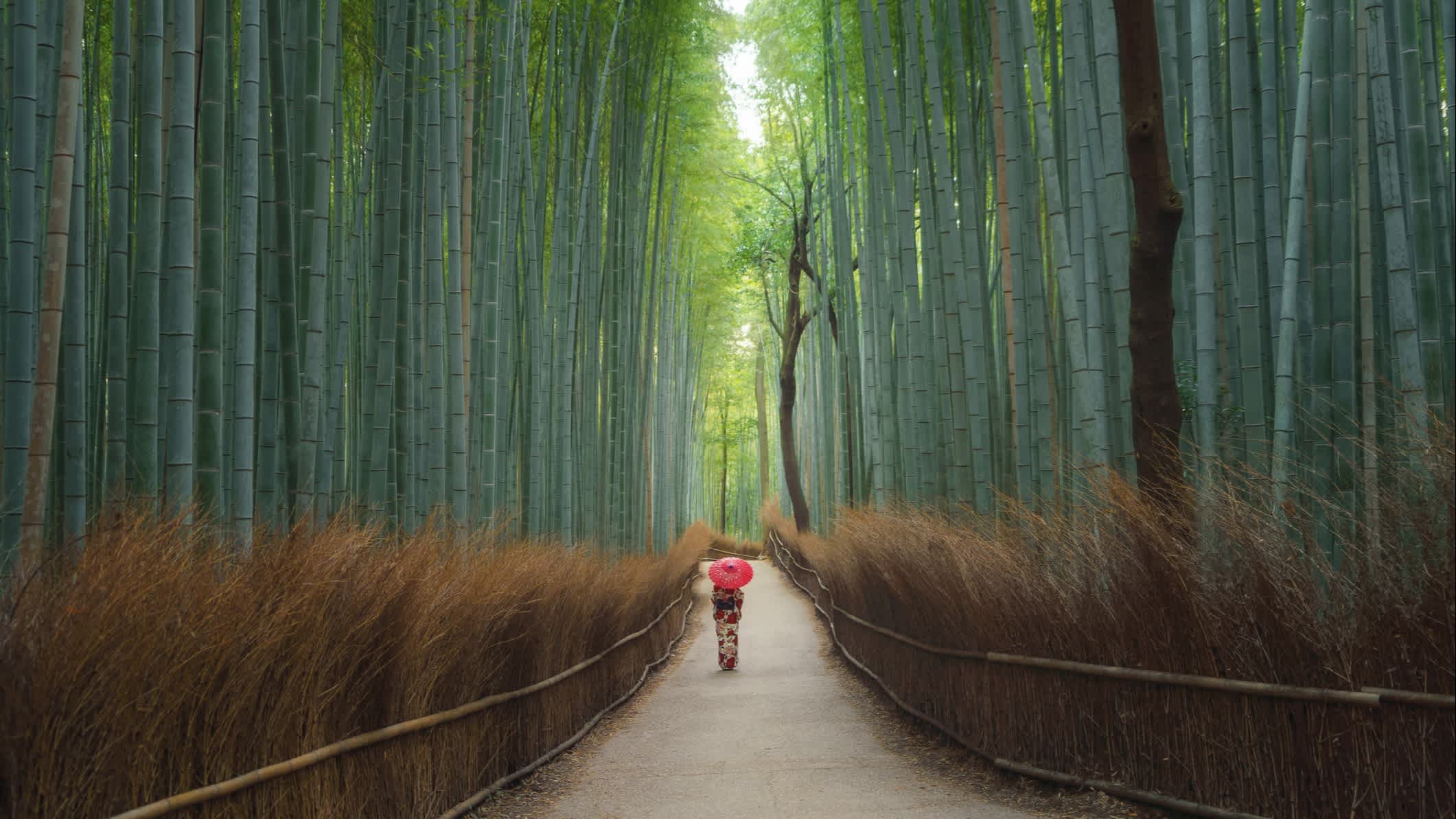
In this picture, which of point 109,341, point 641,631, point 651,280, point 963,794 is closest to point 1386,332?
point 963,794

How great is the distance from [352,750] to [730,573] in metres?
5.58

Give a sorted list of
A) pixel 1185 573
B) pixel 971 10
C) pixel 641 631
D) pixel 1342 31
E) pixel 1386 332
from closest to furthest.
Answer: pixel 1185 573, pixel 1342 31, pixel 1386 332, pixel 971 10, pixel 641 631

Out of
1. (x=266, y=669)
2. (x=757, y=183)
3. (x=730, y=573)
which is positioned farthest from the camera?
(x=757, y=183)

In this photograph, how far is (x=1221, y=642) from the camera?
308 centimetres

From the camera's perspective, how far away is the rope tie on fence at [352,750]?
2.13 metres

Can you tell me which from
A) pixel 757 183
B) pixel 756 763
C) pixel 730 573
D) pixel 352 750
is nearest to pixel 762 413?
pixel 757 183

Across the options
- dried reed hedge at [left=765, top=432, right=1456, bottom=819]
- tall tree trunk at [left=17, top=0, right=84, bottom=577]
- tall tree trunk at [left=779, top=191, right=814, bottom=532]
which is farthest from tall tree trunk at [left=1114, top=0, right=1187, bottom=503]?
tall tree trunk at [left=779, top=191, right=814, bottom=532]

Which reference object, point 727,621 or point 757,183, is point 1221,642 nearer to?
point 727,621

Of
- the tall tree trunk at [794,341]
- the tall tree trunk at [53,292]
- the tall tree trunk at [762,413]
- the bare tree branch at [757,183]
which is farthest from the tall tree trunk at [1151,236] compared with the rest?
the tall tree trunk at [762,413]

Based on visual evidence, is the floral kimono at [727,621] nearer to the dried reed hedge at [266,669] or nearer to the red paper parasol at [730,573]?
the red paper parasol at [730,573]

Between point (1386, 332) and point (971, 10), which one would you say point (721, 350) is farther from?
point (1386, 332)

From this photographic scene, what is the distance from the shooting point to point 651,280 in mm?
11000

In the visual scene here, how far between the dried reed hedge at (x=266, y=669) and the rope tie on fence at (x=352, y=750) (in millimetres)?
27

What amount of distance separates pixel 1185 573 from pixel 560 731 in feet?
10.0
